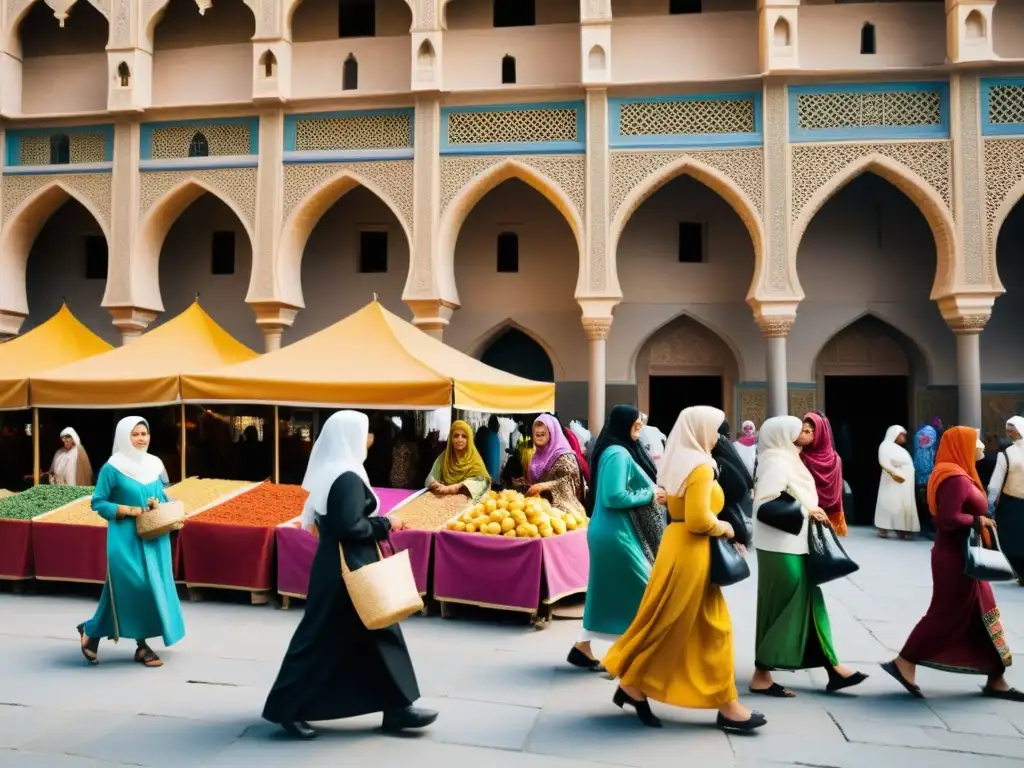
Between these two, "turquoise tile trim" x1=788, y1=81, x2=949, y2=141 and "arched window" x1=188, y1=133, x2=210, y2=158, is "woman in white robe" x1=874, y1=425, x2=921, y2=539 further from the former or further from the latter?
"arched window" x1=188, y1=133, x2=210, y2=158

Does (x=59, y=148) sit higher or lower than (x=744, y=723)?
higher

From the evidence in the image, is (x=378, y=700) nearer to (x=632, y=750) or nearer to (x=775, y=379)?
(x=632, y=750)

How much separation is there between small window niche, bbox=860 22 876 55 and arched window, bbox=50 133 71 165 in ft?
39.2

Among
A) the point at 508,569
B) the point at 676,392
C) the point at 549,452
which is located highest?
the point at 676,392

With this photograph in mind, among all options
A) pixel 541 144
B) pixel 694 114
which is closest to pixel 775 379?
pixel 694 114

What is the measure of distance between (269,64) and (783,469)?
11.1 m

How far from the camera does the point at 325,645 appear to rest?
3602 millimetres

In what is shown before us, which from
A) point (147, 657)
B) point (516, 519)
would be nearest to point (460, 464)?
point (516, 519)

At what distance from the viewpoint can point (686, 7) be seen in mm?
13141

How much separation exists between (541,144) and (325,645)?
984 centimetres

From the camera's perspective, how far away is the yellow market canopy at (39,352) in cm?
874

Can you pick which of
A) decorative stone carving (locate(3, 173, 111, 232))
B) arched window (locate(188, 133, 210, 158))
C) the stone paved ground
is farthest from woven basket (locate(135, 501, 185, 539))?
decorative stone carving (locate(3, 173, 111, 232))

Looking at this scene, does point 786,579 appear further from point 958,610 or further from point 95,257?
point 95,257

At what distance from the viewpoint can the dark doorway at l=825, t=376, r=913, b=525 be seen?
45.9ft
